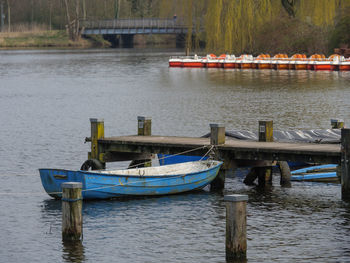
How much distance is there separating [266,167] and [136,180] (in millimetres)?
5137

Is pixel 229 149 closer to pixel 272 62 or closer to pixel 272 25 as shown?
pixel 272 62

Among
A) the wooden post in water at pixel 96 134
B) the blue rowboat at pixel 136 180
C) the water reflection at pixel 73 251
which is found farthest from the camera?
the wooden post in water at pixel 96 134

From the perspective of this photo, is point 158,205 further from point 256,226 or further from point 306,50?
point 306,50

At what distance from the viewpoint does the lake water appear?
20656mm

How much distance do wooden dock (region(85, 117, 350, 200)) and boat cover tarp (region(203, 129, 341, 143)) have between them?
127cm

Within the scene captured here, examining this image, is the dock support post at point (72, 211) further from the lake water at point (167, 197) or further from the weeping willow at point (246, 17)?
the weeping willow at point (246, 17)

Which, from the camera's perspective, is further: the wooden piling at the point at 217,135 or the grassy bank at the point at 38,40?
the grassy bank at the point at 38,40

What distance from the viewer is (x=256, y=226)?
74.0 feet

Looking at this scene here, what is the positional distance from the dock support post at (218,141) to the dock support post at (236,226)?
8279mm

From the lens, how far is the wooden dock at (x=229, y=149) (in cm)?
2522

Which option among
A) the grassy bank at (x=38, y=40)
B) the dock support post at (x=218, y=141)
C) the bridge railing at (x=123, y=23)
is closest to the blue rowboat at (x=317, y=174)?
the dock support post at (x=218, y=141)

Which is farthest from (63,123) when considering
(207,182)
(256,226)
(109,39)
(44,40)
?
(109,39)

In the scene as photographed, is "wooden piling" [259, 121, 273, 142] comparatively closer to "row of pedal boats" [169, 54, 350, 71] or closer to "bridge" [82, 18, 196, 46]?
"row of pedal boats" [169, 54, 350, 71]

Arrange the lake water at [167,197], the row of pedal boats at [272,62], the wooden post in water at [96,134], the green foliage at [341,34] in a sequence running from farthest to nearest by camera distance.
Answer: the row of pedal boats at [272,62], the green foliage at [341,34], the wooden post in water at [96,134], the lake water at [167,197]
